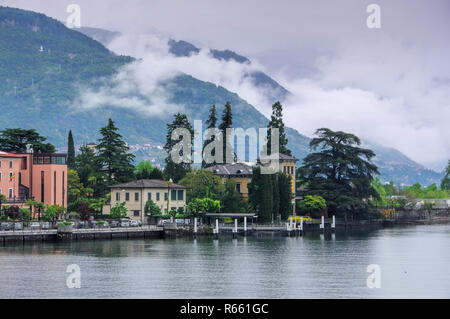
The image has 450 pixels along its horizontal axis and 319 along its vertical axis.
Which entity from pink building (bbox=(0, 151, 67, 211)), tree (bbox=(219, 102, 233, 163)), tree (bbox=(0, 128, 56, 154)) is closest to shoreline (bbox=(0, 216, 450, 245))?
pink building (bbox=(0, 151, 67, 211))

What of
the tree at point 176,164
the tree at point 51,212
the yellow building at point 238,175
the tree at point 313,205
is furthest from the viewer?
the tree at point 313,205

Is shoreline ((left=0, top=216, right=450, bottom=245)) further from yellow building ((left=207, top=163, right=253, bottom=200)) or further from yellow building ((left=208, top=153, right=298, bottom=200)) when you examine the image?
yellow building ((left=207, top=163, right=253, bottom=200))

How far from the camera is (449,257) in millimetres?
89125

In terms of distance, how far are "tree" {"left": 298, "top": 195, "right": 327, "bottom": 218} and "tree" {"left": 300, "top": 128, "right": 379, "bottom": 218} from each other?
1958 mm

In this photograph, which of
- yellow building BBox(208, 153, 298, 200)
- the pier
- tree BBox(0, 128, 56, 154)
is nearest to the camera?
the pier

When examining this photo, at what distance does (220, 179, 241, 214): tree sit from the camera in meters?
124

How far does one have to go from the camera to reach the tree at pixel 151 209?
120 metres

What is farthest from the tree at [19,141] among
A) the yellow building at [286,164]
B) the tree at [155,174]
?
the yellow building at [286,164]

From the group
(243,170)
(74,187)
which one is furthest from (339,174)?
(74,187)

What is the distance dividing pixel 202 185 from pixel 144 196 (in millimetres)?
9492

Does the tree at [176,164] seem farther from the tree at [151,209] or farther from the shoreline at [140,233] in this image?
the shoreline at [140,233]

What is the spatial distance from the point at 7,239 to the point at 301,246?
2976 cm

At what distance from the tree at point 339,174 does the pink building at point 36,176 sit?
41.6m

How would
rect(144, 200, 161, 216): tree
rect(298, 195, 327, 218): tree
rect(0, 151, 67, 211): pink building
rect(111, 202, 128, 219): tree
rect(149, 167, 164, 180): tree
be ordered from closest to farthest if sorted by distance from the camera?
rect(0, 151, 67, 211): pink building < rect(111, 202, 128, 219): tree < rect(144, 200, 161, 216): tree < rect(149, 167, 164, 180): tree < rect(298, 195, 327, 218): tree
